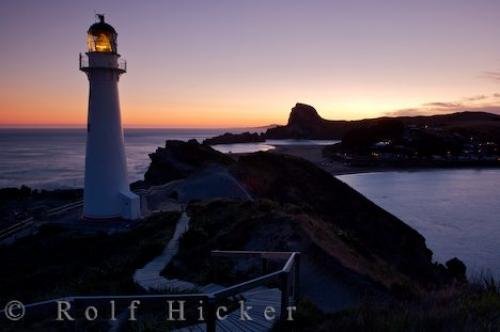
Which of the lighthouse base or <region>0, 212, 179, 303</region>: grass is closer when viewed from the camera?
<region>0, 212, 179, 303</region>: grass

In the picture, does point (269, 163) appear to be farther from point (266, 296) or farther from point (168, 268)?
point (266, 296)

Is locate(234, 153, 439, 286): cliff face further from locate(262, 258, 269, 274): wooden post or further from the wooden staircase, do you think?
the wooden staircase

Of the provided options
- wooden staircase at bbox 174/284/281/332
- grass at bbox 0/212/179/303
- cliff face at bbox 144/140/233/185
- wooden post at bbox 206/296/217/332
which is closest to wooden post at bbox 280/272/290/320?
wooden staircase at bbox 174/284/281/332

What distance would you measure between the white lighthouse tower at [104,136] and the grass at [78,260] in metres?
1.47

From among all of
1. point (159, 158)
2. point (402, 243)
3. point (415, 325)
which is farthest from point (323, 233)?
point (159, 158)

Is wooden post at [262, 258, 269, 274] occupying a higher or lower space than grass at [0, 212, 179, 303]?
higher

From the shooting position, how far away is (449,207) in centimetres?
4391

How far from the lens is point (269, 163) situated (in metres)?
26.4

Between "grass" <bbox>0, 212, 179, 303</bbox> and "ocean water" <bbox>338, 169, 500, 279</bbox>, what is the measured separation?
7.61 metres

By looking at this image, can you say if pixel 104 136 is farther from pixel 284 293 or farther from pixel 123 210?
pixel 284 293

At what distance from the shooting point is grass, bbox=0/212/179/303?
9.48 metres

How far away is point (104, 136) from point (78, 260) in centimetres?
578

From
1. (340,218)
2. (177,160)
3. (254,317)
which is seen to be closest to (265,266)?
(254,317)

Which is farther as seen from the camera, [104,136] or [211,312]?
[104,136]
